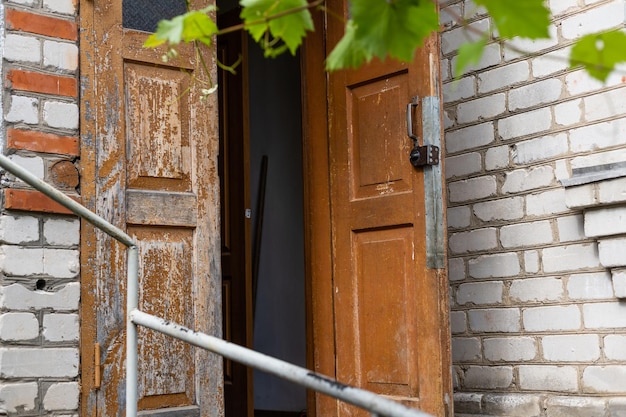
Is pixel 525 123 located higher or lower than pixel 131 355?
higher

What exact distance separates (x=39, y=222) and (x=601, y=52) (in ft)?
7.85

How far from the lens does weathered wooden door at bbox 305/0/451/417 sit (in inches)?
127

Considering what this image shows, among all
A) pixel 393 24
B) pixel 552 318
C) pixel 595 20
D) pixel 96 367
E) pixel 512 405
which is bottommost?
pixel 512 405

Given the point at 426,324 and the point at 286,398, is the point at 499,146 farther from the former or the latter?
the point at 286,398

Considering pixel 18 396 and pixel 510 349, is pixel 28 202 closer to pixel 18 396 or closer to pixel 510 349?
pixel 18 396

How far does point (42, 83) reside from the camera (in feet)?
9.55

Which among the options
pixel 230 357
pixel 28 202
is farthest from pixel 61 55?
pixel 230 357

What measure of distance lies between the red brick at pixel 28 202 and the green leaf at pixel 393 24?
2184mm

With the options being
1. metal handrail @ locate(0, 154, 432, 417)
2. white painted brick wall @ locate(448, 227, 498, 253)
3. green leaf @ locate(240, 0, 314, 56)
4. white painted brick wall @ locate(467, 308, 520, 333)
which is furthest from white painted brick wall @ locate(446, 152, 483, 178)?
green leaf @ locate(240, 0, 314, 56)

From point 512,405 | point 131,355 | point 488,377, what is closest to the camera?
point 131,355

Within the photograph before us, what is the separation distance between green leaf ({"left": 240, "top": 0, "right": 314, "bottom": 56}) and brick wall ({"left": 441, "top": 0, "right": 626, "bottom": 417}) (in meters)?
2.42

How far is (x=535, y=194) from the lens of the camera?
3.44 metres

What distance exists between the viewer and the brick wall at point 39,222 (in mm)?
2758

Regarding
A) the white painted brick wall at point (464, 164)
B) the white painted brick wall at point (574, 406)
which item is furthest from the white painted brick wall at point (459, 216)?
the white painted brick wall at point (574, 406)
